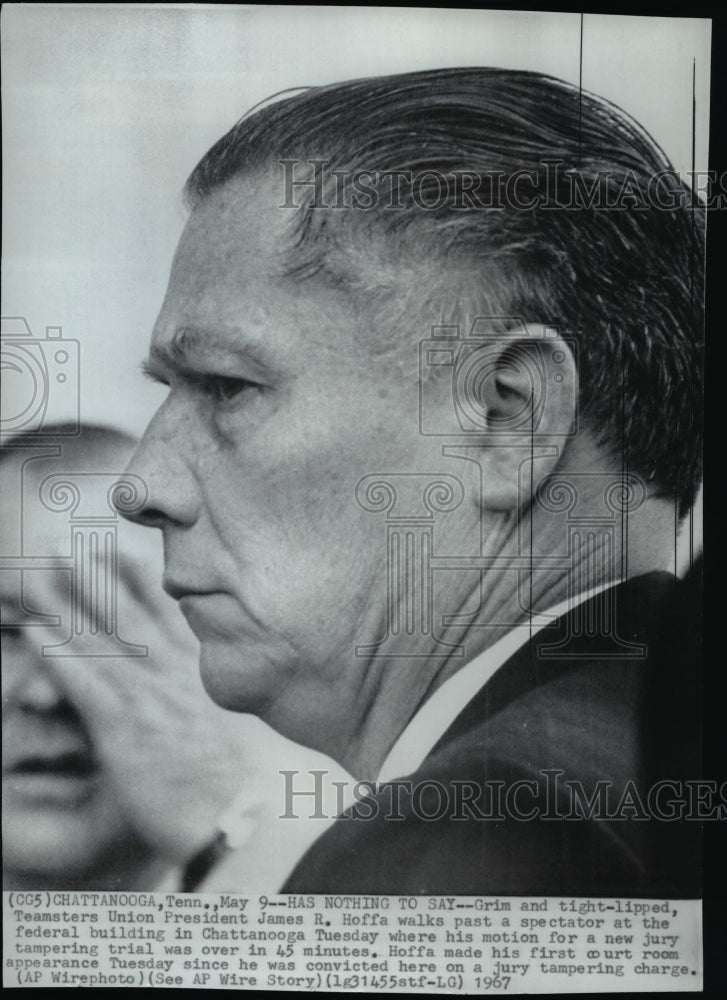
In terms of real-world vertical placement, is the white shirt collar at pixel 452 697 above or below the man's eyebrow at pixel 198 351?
below

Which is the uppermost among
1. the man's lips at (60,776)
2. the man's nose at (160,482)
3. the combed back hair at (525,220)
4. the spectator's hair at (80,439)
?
the combed back hair at (525,220)

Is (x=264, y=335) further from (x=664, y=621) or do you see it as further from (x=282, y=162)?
(x=664, y=621)

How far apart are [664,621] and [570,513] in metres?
0.35

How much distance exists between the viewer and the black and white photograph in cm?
234

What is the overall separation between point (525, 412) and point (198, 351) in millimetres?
799

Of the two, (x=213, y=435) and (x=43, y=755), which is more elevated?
(x=213, y=435)

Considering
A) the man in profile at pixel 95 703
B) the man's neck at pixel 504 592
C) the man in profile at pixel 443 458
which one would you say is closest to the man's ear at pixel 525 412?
the man in profile at pixel 443 458

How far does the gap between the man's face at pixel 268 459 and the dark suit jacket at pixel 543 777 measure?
11.6 inches

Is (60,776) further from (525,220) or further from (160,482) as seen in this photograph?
(525,220)

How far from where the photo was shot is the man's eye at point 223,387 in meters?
2.35

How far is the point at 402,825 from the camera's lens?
2.37 meters

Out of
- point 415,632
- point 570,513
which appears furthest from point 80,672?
point 570,513

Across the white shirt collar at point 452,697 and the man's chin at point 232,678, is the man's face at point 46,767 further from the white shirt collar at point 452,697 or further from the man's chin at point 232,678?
the white shirt collar at point 452,697

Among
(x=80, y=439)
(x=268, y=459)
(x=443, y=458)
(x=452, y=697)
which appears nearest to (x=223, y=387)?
(x=268, y=459)
